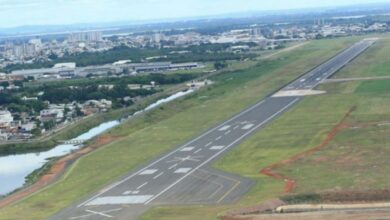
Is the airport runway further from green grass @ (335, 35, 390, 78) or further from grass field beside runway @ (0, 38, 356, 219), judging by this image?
green grass @ (335, 35, 390, 78)

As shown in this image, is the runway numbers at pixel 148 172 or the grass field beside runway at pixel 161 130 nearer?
the grass field beside runway at pixel 161 130

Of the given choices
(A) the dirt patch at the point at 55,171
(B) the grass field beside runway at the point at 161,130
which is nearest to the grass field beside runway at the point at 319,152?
(B) the grass field beside runway at the point at 161,130

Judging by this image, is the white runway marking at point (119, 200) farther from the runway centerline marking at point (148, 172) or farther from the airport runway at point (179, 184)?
the runway centerline marking at point (148, 172)

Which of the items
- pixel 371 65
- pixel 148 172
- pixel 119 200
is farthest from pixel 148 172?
pixel 371 65

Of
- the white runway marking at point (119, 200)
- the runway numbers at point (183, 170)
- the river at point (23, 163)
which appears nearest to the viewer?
the white runway marking at point (119, 200)

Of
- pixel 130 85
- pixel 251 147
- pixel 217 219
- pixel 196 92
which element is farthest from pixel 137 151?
pixel 130 85

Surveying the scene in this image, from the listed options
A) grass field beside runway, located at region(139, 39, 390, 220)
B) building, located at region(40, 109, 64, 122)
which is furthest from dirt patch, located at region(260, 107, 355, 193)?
building, located at region(40, 109, 64, 122)

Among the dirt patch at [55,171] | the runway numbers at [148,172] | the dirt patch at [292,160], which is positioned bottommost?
the dirt patch at [55,171]

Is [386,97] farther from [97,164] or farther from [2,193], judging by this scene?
[2,193]
